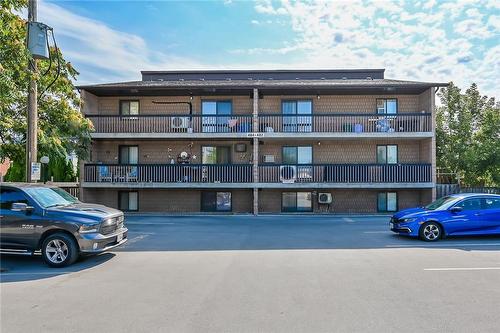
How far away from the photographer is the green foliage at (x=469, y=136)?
64.7 ft

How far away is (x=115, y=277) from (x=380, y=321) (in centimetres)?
491

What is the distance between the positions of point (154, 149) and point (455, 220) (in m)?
15.5

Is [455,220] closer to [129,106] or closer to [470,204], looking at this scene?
[470,204]

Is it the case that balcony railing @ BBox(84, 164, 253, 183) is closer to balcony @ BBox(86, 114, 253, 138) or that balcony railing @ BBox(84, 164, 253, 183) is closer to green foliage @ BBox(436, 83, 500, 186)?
balcony @ BBox(86, 114, 253, 138)

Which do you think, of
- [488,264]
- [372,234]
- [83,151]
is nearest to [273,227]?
[372,234]

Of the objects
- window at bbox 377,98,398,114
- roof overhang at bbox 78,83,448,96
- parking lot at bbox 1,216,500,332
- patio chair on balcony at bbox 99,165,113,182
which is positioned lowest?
parking lot at bbox 1,216,500,332

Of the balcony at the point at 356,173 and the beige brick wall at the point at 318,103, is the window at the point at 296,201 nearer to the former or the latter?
the balcony at the point at 356,173

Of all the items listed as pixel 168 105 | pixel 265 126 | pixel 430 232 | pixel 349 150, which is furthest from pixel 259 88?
pixel 430 232

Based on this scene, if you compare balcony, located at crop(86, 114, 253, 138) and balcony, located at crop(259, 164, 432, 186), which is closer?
balcony, located at crop(259, 164, 432, 186)

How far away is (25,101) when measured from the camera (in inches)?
532

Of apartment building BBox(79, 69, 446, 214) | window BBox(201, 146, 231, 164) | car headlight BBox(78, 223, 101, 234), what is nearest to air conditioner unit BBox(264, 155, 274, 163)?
apartment building BBox(79, 69, 446, 214)

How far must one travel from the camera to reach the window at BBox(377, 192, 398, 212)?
780 inches

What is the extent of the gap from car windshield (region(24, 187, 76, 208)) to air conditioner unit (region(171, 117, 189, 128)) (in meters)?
10.1

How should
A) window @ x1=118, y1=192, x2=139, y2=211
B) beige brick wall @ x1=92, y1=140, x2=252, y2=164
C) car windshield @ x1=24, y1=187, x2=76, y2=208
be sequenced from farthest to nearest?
window @ x1=118, y1=192, x2=139, y2=211
beige brick wall @ x1=92, y1=140, x2=252, y2=164
car windshield @ x1=24, y1=187, x2=76, y2=208
